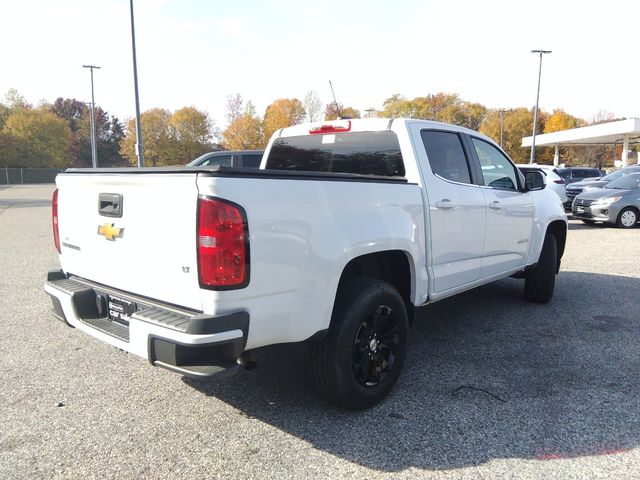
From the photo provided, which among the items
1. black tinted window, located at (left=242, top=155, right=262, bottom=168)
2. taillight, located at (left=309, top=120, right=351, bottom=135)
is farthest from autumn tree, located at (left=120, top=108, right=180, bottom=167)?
taillight, located at (left=309, top=120, right=351, bottom=135)

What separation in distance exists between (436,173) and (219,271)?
2219 mm

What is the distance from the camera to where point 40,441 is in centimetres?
295

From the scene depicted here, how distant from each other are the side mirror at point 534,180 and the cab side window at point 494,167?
0.27 metres

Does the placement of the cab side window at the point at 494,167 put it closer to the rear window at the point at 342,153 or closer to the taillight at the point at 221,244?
the rear window at the point at 342,153

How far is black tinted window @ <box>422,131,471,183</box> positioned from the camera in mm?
4105

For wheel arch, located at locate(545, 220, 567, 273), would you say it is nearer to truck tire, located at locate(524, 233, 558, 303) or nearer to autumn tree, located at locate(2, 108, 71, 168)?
truck tire, located at locate(524, 233, 558, 303)

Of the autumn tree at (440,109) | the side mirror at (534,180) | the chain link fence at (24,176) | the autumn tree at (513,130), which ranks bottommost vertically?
the chain link fence at (24,176)

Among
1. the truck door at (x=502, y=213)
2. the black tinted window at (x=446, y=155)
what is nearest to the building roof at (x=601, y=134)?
the truck door at (x=502, y=213)

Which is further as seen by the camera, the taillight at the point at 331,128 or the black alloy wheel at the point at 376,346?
the taillight at the point at 331,128

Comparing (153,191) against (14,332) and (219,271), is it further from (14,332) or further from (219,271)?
(14,332)

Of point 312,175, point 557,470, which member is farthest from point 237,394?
point 557,470

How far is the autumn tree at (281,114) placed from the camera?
7009 centimetres

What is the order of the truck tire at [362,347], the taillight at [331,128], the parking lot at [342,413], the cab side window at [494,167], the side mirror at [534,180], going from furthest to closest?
the side mirror at [534,180], the cab side window at [494,167], the taillight at [331,128], the truck tire at [362,347], the parking lot at [342,413]

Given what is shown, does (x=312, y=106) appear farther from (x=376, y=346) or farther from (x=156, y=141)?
(x=376, y=346)
